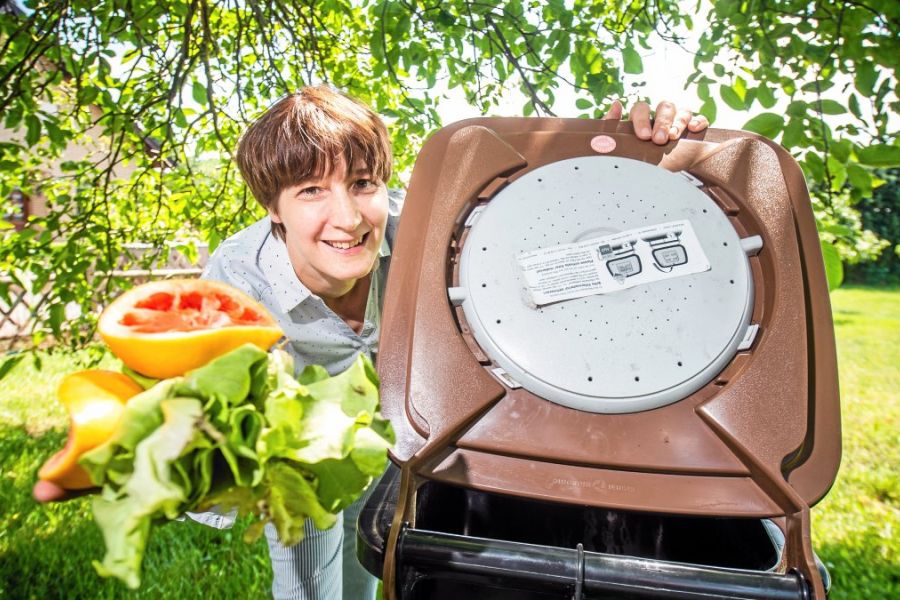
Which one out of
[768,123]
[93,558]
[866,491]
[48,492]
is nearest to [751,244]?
[768,123]

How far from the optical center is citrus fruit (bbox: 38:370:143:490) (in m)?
0.68

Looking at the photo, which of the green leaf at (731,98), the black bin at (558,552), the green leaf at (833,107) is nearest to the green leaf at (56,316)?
the black bin at (558,552)

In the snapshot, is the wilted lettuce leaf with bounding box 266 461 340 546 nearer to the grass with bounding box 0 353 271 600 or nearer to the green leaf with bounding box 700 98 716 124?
the green leaf with bounding box 700 98 716 124

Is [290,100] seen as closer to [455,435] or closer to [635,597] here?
[455,435]

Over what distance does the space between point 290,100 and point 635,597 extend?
1.36m

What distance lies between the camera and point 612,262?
1.14 m

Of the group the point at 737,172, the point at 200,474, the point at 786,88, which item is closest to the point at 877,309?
the point at 786,88

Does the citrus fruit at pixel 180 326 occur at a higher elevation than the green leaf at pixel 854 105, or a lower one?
lower

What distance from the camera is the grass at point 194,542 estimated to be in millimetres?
2371

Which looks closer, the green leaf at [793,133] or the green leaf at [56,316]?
the green leaf at [793,133]

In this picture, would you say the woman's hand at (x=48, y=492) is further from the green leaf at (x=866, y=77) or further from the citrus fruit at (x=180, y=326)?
the green leaf at (x=866, y=77)

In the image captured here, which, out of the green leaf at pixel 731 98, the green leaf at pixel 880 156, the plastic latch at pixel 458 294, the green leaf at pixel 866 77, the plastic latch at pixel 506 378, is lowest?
the plastic latch at pixel 506 378

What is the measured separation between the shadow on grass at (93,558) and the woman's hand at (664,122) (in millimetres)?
2096

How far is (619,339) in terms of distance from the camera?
108 centimetres
